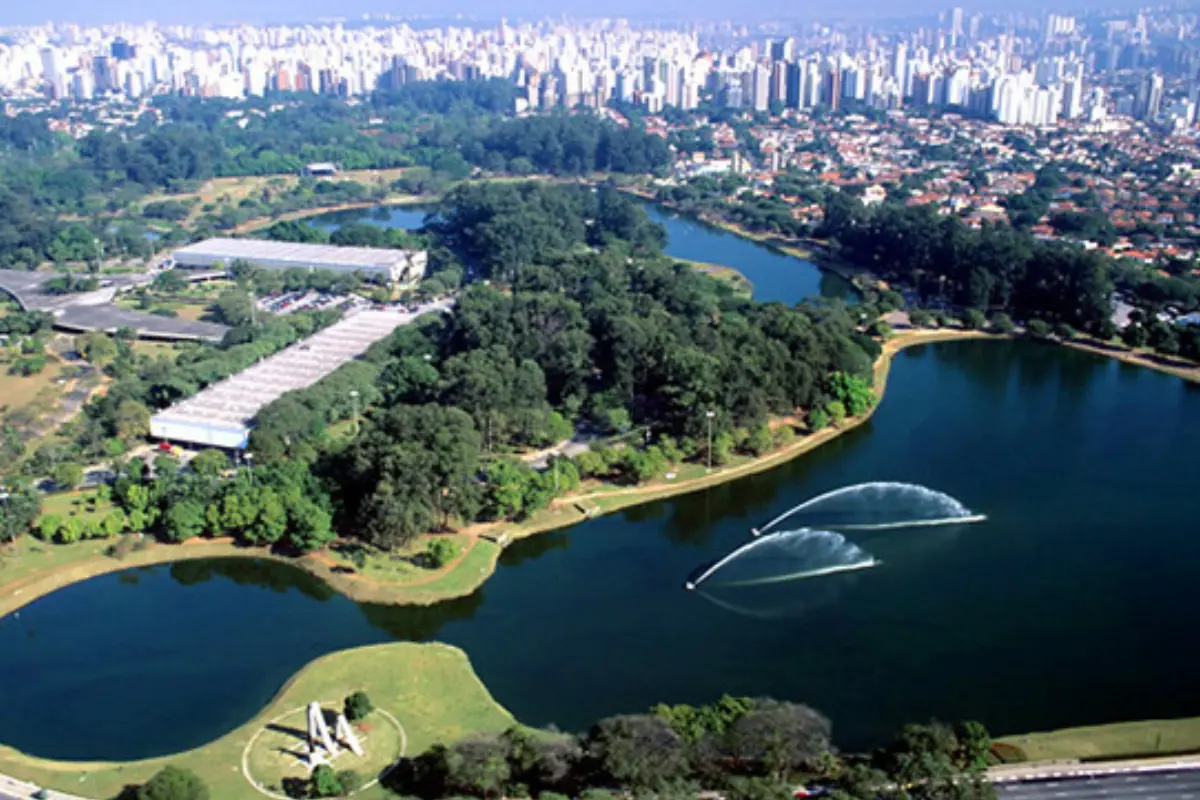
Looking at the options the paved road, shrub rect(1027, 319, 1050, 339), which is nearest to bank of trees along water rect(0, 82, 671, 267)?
shrub rect(1027, 319, 1050, 339)

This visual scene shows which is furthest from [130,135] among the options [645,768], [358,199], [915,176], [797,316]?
[645,768]

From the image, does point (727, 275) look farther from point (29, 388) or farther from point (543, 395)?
point (29, 388)

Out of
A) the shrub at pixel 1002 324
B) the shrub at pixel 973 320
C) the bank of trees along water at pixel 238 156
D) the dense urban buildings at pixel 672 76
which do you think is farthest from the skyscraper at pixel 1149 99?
the shrub at pixel 973 320

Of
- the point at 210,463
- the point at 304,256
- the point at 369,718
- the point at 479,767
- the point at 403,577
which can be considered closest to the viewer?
the point at 479,767

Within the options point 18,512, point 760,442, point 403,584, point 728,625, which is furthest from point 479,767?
point 760,442

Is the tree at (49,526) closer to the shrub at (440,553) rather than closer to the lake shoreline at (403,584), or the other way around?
the lake shoreline at (403,584)

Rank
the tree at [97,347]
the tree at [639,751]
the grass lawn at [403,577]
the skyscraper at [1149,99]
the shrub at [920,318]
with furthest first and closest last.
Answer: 1. the skyscraper at [1149,99]
2. the shrub at [920,318]
3. the tree at [97,347]
4. the grass lawn at [403,577]
5. the tree at [639,751]
